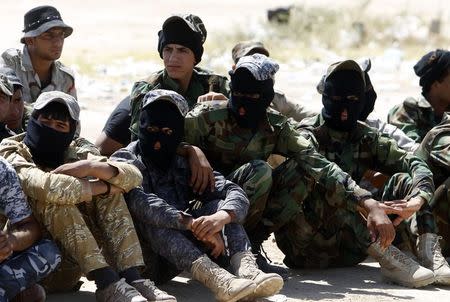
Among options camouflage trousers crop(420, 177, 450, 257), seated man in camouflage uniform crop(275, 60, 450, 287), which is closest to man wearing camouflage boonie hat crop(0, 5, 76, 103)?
seated man in camouflage uniform crop(275, 60, 450, 287)

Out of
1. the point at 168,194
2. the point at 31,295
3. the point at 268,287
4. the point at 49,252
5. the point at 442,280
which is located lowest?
the point at 442,280

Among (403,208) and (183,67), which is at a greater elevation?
(183,67)

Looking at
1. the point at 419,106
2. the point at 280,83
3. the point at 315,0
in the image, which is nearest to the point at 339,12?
the point at 315,0

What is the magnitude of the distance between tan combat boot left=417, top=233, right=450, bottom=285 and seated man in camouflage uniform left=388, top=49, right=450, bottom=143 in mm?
1534

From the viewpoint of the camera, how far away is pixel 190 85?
27.8 ft

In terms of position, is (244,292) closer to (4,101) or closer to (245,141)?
(245,141)

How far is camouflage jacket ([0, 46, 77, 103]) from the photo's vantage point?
8.91m

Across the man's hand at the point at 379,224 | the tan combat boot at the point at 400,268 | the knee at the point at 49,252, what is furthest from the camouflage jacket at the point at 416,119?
the knee at the point at 49,252

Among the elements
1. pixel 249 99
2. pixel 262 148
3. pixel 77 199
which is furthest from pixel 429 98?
pixel 77 199

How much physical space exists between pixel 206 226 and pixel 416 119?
10.6ft

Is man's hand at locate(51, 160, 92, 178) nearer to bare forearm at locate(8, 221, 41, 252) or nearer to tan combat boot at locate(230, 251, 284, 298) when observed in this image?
bare forearm at locate(8, 221, 41, 252)

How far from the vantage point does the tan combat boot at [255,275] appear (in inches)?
261

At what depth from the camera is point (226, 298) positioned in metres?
6.54

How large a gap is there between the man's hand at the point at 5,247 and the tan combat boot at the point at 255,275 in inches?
55.3
